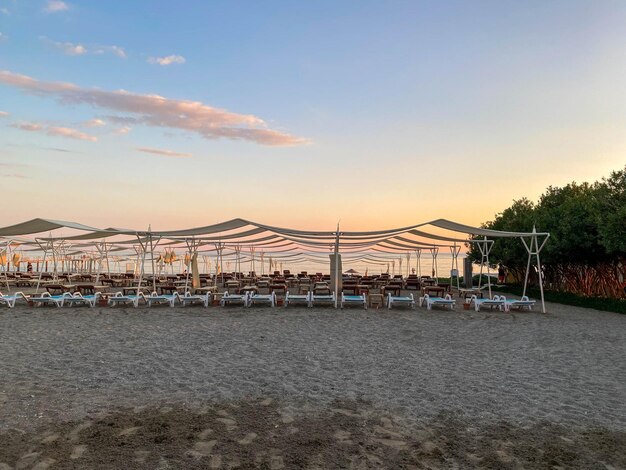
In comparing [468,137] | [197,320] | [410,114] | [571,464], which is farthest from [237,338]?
[468,137]

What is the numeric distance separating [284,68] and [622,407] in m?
11.7

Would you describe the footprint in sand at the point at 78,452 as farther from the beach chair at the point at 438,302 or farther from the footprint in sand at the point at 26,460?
the beach chair at the point at 438,302

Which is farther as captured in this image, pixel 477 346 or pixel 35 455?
pixel 477 346

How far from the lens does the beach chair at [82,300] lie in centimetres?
1288

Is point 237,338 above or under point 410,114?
under

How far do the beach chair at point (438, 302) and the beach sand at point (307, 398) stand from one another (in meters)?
3.61

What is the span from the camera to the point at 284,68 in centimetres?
1348

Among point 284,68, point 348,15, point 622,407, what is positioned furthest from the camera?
point 284,68

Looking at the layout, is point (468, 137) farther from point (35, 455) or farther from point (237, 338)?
point (35, 455)

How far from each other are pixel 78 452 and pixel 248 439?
4.25 feet

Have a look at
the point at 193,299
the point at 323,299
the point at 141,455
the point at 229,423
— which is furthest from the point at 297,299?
the point at 141,455

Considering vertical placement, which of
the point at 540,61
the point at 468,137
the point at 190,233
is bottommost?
the point at 190,233

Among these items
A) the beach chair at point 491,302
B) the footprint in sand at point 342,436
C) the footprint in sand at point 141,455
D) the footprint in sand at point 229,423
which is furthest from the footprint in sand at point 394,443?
the beach chair at point 491,302

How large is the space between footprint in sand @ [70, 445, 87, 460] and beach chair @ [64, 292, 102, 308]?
407 inches
